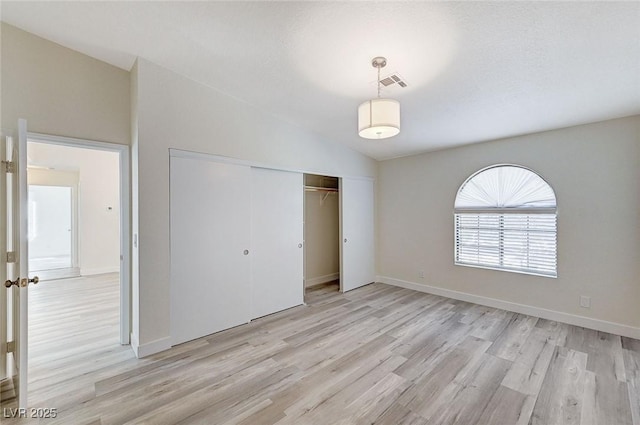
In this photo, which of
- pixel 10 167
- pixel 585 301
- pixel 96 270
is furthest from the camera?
pixel 96 270

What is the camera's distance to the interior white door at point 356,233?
476cm

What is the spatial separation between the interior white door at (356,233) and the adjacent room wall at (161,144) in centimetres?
210

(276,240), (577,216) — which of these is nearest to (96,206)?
(276,240)

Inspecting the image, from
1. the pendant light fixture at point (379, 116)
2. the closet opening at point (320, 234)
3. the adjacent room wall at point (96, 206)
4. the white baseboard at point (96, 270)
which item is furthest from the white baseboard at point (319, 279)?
the white baseboard at point (96, 270)

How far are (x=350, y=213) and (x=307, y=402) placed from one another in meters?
3.25

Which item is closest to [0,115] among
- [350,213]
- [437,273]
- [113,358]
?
[113,358]

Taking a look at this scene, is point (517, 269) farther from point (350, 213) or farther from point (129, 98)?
point (129, 98)

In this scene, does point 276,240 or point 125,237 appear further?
point 276,240

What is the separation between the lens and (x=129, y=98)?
295cm

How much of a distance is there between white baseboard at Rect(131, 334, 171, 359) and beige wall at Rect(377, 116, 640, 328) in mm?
4043

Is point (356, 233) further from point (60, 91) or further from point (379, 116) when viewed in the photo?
point (60, 91)

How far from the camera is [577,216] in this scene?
3312mm

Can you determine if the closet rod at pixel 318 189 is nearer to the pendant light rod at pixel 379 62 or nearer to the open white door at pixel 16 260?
the pendant light rod at pixel 379 62

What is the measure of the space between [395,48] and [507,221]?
305 centimetres
